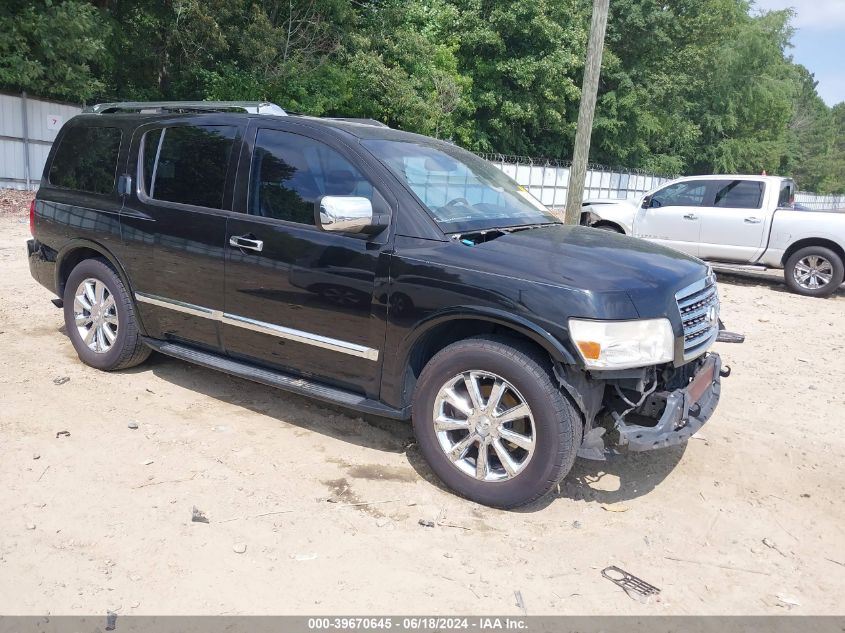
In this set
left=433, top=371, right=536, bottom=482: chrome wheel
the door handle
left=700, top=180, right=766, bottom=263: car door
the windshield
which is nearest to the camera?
left=433, top=371, right=536, bottom=482: chrome wheel

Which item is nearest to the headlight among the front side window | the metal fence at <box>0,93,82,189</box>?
the front side window

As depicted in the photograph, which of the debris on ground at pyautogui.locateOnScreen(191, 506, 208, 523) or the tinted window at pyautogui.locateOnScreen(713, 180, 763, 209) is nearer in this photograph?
the debris on ground at pyautogui.locateOnScreen(191, 506, 208, 523)

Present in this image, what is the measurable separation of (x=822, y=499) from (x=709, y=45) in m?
42.6

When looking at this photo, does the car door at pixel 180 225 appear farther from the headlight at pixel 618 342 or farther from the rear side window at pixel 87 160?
the headlight at pixel 618 342

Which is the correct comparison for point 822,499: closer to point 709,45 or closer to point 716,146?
point 709,45

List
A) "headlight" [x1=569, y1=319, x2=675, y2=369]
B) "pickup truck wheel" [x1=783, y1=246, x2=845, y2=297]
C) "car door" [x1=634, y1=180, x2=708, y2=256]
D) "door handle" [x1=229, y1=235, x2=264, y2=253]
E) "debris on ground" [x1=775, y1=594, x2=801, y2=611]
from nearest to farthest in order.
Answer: "debris on ground" [x1=775, y1=594, x2=801, y2=611]
"headlight" [x1=569, y1=319, x2=675, y2=369]
"door handle" [x1=229, y1=235, x2=264, y2=253]
"pickup truck wheel" [x1=783, y1=246, x2=845, y2=297]
"car door" [x1=634, y1=180, x2=708, y2=256]

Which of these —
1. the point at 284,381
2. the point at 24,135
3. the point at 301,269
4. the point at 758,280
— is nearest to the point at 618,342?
the point at 301,269

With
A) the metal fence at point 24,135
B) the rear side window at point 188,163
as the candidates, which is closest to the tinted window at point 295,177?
the rear side window at point 188,163

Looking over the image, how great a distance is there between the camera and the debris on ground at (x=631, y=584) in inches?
117

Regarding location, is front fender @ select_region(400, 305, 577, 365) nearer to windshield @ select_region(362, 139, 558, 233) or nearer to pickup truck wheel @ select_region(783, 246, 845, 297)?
windshield @ select_region(362, 139, 558, 233)

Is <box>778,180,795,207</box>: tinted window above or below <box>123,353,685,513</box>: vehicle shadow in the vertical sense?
above

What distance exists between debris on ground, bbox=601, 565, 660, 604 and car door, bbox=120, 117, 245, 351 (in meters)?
2.76

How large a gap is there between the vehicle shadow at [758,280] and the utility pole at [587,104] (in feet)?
10.1

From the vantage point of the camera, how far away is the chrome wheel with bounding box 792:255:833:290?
10453 millimetres
